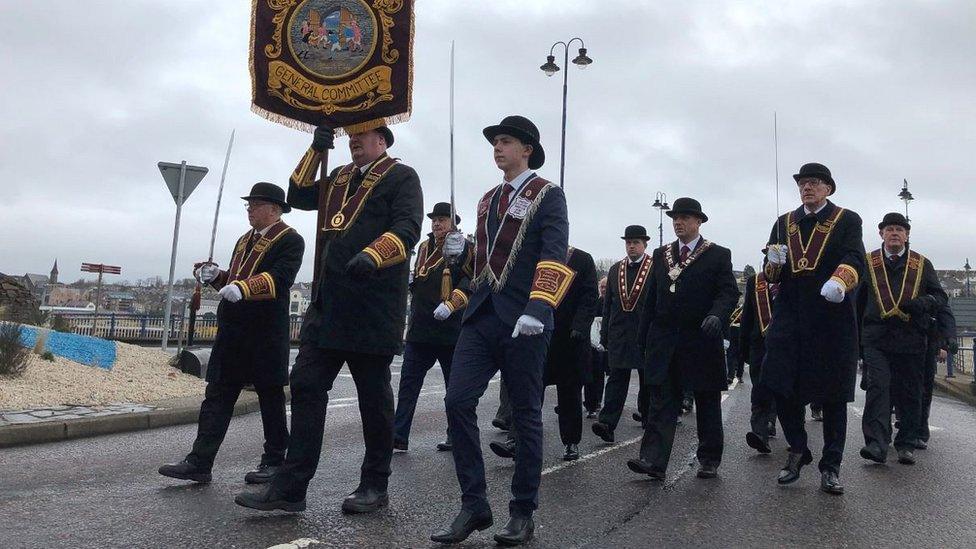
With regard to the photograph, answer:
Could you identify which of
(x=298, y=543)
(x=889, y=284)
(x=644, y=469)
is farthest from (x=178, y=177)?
(x=889, y=284)

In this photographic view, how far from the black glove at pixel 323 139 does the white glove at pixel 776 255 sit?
10.1 ft

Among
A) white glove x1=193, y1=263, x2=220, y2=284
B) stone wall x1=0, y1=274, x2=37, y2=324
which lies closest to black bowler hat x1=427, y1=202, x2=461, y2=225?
white glove x1=193, y1=263, x2=220, y2=284

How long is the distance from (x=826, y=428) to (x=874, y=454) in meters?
1.06

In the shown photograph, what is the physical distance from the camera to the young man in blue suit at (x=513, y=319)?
3771 mm

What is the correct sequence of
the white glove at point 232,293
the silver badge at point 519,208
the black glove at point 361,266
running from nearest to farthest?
the black glove at point 361,266 < the silver badge at point 519,208 < the white glove at point 232,293

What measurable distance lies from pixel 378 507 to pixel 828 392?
3158 millimetres

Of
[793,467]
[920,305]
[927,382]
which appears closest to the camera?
[793,467]

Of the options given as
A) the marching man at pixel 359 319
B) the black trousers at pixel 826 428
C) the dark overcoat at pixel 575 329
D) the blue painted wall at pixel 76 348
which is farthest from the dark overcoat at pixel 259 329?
the blue painted wall at pixel 76 348

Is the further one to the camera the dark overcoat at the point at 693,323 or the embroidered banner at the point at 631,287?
the embroidered banner at the point at 631,287

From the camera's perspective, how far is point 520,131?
420 cm

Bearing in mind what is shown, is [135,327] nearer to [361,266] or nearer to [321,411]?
[321,411]

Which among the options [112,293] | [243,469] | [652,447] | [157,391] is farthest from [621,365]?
[112,293]

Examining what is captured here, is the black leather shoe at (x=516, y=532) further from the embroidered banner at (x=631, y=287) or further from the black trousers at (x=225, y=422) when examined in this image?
the embroidered banner at (x=631, y=287)

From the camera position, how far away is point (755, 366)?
28.1 feet
